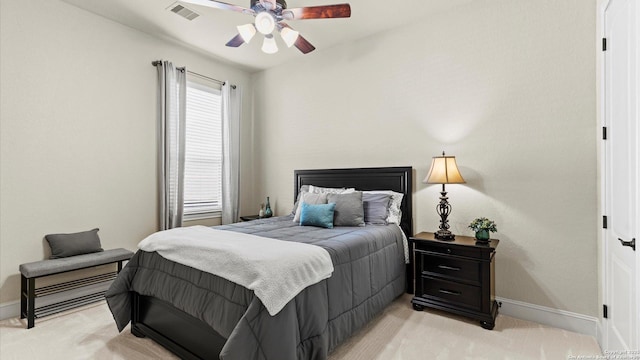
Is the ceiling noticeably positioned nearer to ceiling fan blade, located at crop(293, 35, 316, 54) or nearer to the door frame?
ceiling fan blade, located at crop(293, 35, 316, 54)

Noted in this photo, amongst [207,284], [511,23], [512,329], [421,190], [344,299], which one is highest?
[511,23]

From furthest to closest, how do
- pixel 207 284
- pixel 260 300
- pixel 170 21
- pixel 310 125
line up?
pixel 310 125 < pixel 170 21 < pixel 207 284 < pixel 260 300

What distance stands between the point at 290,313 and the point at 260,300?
205mm

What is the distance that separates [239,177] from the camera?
4.91 meters

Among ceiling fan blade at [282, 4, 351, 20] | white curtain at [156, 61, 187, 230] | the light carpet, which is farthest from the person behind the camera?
white curtain at [156, 61, 187, 230]

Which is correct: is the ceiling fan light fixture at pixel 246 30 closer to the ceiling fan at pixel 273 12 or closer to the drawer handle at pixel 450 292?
the ceiling fan at pixel 273 12

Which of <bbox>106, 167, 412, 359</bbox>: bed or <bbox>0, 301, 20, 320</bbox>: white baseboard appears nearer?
<bbox>106, 167, 412, 359</bbox>: bed

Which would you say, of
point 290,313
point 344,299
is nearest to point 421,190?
point 344,299

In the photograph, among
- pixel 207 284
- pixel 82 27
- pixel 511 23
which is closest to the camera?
pixel 207 284

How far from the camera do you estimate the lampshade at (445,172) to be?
2906 mm

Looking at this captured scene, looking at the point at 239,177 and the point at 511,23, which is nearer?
the point at 511,23

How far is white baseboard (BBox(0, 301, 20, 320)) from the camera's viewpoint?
9.11ft

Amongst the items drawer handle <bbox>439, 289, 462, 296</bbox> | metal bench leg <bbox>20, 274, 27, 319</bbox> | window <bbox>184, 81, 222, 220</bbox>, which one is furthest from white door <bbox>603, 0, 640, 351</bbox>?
metal bench leg <bbox>20, 274, 27, 319</bbox>

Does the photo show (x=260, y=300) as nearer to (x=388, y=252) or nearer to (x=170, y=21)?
(x=388, y=252)
